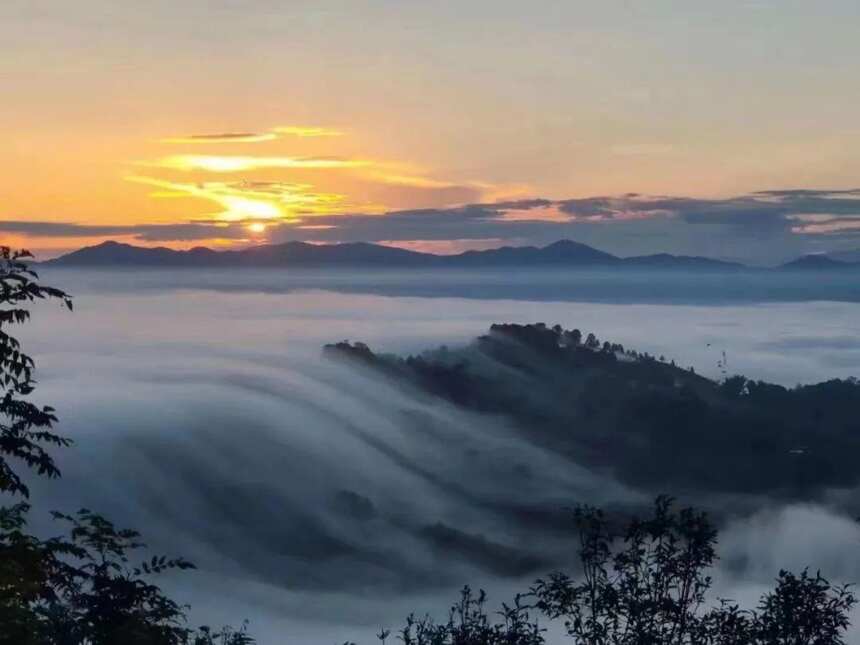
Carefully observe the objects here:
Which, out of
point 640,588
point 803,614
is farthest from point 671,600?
point 803,614

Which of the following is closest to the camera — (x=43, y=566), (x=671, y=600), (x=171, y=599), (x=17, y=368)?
(x=17, y=368)

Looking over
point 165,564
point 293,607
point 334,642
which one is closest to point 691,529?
point 165,564

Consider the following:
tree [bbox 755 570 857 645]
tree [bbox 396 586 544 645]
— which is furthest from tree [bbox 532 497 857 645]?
tree [bbox 396 586 544 645]

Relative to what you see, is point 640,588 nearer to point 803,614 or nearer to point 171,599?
point 803,614

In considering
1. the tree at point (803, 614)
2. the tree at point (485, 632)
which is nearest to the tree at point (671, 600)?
the tree at point (803, 614)

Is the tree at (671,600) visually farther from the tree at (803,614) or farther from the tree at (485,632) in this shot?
the tree at (485,632)

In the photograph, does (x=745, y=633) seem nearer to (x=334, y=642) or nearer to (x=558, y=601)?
(x=558, y=601)

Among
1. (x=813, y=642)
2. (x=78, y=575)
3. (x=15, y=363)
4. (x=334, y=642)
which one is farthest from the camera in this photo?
(x=334, y=642)
